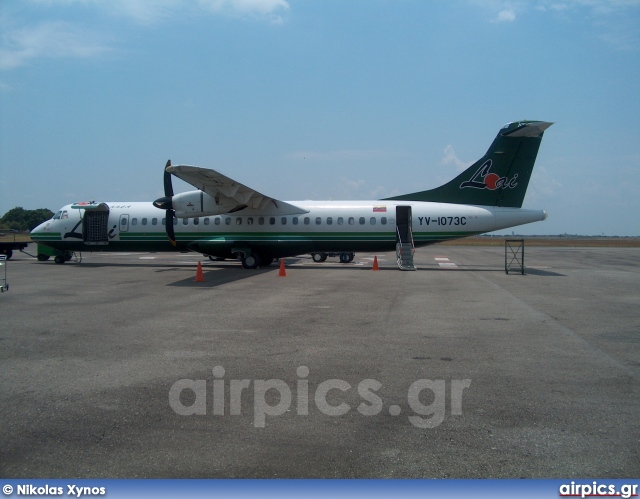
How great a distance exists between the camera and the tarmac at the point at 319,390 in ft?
13.4

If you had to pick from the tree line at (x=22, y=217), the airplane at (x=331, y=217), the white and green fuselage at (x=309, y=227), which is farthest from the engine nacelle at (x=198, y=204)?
the tree line at (x=22, y=217)

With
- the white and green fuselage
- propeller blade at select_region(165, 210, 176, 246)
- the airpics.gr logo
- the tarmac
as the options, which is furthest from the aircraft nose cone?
the airpics.gr logo

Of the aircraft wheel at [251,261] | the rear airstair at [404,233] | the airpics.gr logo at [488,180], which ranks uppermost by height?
the airpics.gr logo at [488,180]

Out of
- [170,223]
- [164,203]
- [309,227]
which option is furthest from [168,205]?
[309,227]

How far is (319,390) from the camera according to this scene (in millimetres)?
5789

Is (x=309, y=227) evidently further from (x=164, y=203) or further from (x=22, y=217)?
(x=22, y=217)

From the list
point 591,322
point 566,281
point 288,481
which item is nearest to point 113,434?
point 288,481

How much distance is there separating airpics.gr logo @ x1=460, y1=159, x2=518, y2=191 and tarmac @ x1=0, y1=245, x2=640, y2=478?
1053 centimetres

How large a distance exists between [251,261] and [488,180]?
10.9 m

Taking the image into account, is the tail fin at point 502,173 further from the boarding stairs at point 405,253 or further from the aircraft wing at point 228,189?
the aircraft wing at point 228,189

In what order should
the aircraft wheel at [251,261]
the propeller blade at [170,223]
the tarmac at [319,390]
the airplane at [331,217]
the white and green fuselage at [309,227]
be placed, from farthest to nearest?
the propeller blade at [170,223] < the aircraft wheel at [251,261] < the white and green fuselage at [309,227] < the airplane at [331,217] < the tarmac at [319,390]

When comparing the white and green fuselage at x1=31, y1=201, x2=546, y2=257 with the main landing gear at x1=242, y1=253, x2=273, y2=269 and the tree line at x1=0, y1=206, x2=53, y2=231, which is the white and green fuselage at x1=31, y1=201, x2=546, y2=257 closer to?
the main landing gear at x1=242, y1=253, x2=273, y2=269

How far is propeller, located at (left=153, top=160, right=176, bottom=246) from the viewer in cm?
2259

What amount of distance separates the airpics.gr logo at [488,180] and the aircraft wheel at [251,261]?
9.95 metres
